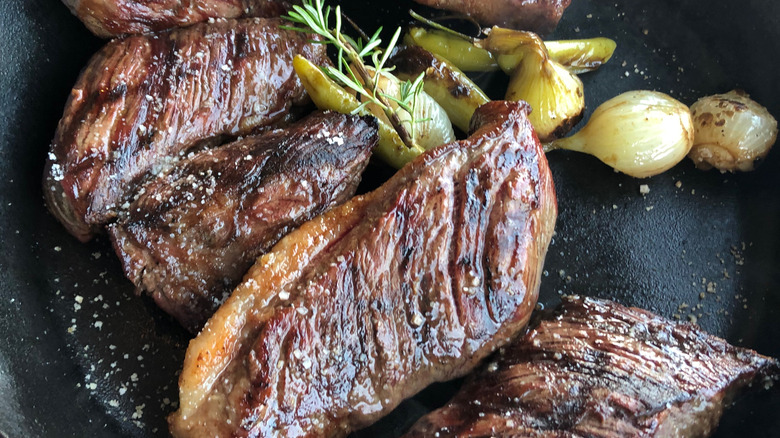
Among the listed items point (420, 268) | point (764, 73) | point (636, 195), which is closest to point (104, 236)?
point (420, 268)

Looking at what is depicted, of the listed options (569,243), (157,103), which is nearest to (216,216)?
(157,103)

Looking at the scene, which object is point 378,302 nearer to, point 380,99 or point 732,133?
point 380,99

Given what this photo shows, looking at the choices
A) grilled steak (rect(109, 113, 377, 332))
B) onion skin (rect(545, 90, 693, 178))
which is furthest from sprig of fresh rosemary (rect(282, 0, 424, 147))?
onion skin (rect(545, 90, 693, 178))

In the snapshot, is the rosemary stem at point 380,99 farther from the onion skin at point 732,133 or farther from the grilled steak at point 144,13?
the onion skin at point 732,133


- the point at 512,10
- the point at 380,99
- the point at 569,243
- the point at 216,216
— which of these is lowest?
the point at 569,243

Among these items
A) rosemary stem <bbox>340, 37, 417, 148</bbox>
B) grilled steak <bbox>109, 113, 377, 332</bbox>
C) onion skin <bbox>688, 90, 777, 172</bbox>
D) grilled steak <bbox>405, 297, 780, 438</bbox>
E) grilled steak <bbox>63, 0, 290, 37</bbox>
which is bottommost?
grilled steak <bbox>405, 297, 780, 438</bbox>

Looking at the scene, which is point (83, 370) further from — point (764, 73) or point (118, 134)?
point (764, 73)

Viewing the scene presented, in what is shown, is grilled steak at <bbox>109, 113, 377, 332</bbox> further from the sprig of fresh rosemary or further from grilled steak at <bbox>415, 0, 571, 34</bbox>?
grilled steak at <bbox>415, 0, 571, 34</bbox>
